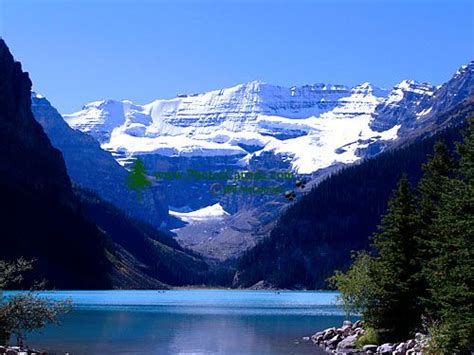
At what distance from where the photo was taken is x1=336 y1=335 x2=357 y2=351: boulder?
263ft

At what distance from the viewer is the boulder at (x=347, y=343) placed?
80312 millimetres

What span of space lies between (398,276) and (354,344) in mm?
Result: 12343

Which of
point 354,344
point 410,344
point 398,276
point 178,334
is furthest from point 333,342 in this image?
point 178,334

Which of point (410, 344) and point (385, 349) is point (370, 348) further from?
point (410, 344)

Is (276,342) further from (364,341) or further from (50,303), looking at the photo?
(50,303)

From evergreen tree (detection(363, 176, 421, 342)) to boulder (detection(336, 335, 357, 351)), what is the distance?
22.3ft

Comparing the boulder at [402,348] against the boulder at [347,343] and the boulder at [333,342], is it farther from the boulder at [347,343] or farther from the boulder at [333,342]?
the boulder at [333,342]

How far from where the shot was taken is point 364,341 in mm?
77750

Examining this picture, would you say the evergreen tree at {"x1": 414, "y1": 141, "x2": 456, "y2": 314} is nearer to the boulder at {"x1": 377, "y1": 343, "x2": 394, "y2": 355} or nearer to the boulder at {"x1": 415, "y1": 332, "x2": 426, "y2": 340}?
the boulder at {"x1": 415, "y1": 332, "x2": 426, "y2": 340}

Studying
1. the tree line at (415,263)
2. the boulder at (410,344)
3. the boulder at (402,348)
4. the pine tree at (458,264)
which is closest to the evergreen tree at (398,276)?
the tree line at (415,263)

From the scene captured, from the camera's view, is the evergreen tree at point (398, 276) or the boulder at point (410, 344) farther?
the evergreen tree at point (398, 276)

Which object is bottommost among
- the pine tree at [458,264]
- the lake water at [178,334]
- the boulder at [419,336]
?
the lake water at [178,334]

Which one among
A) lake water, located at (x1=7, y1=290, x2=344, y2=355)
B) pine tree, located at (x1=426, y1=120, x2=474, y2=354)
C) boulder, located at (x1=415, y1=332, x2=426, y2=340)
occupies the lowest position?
lake water, located at (x1=7, y1=290, x2=344, y2=355)

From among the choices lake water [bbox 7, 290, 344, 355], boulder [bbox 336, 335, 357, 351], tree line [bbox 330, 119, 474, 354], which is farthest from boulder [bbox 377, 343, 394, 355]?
boulder [bbox 336, 335, 357, 351]
